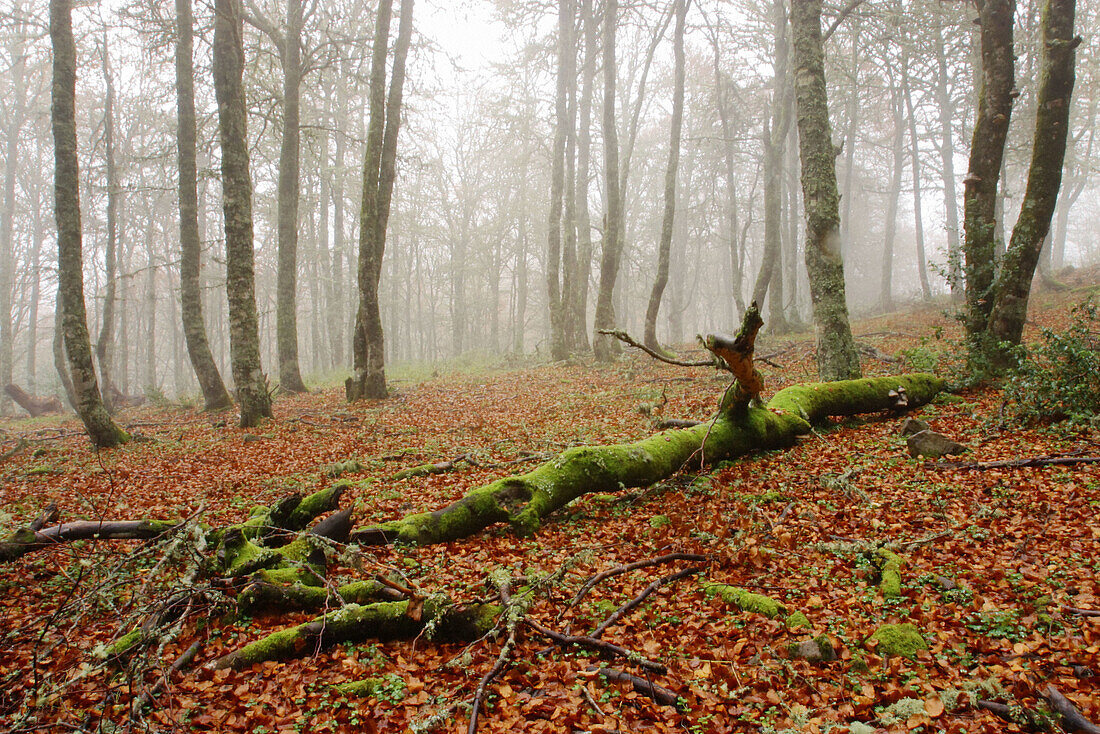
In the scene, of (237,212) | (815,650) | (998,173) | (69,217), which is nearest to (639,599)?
(815,650)

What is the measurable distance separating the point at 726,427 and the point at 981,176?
6078 millimetres

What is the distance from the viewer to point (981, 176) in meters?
7.83

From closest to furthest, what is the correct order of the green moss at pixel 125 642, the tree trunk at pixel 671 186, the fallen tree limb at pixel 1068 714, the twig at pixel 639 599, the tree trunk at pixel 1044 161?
the fallen tree limb at pixel 1068 714
the green moss at pixel 125 642
the twig at pixel 639 599
the tree trunk at pixel 1044 161
the tree trunk at pixel 671 186

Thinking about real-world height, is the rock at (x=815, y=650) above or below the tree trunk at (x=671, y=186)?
below

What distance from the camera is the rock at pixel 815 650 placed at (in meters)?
2.84

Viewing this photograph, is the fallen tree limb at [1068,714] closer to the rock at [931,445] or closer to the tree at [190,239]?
the rock at [931,445]

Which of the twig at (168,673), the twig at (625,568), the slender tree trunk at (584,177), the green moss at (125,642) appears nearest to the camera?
the twig at (168,673)

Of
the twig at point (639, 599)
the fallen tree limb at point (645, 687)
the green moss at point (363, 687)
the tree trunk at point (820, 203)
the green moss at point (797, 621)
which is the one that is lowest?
the green moss at point (363, 687)

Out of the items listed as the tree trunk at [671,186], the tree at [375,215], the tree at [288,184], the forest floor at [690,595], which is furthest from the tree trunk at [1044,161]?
the tree at [288,184]

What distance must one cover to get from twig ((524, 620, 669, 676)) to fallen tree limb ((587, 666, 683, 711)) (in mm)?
99

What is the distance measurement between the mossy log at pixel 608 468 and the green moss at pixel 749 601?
1603mm

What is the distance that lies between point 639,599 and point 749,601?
714mm

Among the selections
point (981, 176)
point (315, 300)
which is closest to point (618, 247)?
point (981, 176)

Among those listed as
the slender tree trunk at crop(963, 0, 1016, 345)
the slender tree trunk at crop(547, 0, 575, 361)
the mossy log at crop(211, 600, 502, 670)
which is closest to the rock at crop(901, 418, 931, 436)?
the slender tree trunk at crop(963, 0, 1016, 345)
